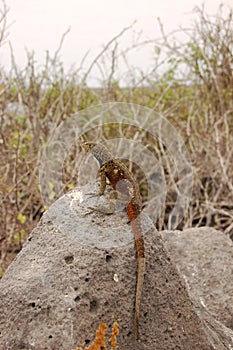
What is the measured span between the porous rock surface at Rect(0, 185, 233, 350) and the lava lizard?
0.03 metres

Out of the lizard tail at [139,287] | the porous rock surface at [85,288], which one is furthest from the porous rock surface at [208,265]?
the lizard tail at [139,287]

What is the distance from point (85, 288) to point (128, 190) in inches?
20.2

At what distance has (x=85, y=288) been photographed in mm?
2703

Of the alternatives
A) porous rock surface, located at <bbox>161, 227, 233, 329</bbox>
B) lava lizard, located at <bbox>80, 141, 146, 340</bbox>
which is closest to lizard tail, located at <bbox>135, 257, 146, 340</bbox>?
lava lizard, located at <bbox>80, 141, 146, 340</bbox>

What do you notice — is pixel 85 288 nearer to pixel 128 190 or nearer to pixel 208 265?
pixel 128 190

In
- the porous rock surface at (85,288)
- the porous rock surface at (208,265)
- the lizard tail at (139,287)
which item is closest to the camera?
the porous rock surface at (85,288)

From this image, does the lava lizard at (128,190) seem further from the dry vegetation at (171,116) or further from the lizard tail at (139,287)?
the dry vegetation at (171,116)

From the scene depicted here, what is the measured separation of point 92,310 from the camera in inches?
107

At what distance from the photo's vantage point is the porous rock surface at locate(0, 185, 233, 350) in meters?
2.67

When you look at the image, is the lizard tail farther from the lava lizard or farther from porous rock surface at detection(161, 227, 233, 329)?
porous rock surface at detection(161, 227, 233, 329)

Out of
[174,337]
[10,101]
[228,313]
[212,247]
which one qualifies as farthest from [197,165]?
[174,337]

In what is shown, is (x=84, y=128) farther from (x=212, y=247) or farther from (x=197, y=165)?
(x=197, y=165)

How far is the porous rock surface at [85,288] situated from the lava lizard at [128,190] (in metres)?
0.03

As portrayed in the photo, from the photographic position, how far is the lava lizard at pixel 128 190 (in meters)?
2.79
